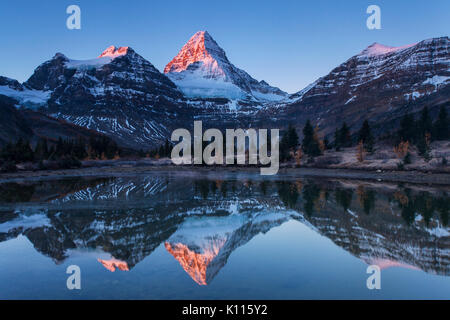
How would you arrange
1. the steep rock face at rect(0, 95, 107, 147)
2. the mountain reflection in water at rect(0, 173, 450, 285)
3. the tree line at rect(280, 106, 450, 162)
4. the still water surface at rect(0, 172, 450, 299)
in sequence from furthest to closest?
the steep rock face at rect(0, 95, 107, 147) < the tree line at rect(280, 106, 450, 162) < the mountain reflection in water at rect(0, 173, 450, 285) < the still water surface at rect(0, 172, 450, 299)

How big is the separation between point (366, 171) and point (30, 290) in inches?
2360

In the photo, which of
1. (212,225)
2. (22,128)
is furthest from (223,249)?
(22,128)

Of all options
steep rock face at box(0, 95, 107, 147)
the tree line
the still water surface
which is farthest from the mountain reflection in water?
steep rock face at box(0, 95, 107, 147)

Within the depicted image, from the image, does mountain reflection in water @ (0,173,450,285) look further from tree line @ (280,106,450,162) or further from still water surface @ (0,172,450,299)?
tree line @ (280,106,450,162)

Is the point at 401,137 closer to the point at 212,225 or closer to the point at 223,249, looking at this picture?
the point at 212,225

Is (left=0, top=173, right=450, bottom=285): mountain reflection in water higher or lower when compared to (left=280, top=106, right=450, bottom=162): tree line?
lower

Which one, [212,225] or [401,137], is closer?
[212,225]

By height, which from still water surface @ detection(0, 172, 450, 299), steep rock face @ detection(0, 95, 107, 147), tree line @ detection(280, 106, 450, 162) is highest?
steep rock face @ detection(0, 95, 107, 147)

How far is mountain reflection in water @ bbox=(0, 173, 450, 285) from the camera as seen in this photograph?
14938 millimetres

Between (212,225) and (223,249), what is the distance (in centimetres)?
520

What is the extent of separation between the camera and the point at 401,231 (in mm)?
19266

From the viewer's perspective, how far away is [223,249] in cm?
1641

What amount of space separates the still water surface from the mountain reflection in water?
0.07 meters

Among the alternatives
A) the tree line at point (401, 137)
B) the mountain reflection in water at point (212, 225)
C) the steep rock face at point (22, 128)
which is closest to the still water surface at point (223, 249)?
the mountain reflection in water at point (212, 225)
